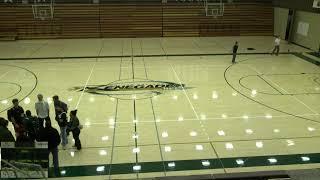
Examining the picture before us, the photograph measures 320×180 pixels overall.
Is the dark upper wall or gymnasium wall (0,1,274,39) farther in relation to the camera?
gymnasium wall (0,1,274,39)

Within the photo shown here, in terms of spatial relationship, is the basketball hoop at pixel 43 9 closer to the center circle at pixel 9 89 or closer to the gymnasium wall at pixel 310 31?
the center circle at pixel 9 89

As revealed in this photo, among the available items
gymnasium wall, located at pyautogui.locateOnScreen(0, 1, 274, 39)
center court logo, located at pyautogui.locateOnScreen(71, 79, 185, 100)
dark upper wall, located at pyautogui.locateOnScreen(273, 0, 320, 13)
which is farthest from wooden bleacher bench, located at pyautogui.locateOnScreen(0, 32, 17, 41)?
dark upper wall, located at pyautogui.locateOnScreen(273, 0, 320, 13)

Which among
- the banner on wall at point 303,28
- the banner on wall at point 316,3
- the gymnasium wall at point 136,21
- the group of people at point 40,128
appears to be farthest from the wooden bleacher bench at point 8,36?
the banner on wall at point 316,3

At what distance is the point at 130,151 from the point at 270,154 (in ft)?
11.6

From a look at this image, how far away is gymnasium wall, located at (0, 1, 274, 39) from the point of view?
81.8ft

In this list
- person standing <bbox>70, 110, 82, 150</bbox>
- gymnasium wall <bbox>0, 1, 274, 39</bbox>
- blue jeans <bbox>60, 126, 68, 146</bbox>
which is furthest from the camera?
gymnasium wall <bbox>0, 1, 274, 39</bbox>

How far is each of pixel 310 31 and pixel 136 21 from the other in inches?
495

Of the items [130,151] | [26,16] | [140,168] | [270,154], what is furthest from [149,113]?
[26,16]

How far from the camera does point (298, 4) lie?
75.0ft

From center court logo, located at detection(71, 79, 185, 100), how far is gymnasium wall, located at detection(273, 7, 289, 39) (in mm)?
14145

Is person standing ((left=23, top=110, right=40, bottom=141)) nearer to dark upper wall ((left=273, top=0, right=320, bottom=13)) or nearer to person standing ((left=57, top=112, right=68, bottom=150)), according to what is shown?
person standing ((left=57, top=112, right=68, bottom=150))

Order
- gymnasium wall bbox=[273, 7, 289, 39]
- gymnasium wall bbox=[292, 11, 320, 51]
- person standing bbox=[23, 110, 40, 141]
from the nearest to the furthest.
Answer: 1. person standing bbox=[23, 110, 40, 141]
2. gymnasium wall bbox=[292, 11, 320, 51]
3. gymnasium wall bbox=[273, 7, 289, 39]

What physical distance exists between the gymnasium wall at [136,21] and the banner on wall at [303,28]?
4.32m

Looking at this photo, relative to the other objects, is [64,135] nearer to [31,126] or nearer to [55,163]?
[31,126]
